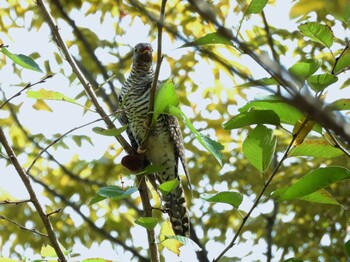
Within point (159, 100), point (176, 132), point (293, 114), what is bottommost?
point (293, 114)

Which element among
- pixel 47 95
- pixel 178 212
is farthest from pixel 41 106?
pixel 47 95

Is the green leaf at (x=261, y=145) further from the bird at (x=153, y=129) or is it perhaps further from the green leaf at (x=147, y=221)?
the bird at (x=153, y=129)

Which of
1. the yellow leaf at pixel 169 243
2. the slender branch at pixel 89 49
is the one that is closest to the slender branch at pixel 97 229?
the slender branch at pixel 89 49

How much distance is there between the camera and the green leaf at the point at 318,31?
4.85 feet

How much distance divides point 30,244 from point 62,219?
290mm

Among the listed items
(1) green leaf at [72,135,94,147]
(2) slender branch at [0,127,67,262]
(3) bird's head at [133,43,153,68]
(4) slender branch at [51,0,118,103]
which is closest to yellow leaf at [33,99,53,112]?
(1) green leaf at [72,135,94,147]

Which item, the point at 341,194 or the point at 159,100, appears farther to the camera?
the point at 341,194

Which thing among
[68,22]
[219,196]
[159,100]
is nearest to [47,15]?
[159,100]

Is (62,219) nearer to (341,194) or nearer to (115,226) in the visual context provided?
(115,226)

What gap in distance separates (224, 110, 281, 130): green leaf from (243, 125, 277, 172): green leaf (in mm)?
46

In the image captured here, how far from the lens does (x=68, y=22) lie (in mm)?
3932

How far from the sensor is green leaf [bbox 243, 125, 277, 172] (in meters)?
1.51

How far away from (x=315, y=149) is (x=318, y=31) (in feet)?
0.95

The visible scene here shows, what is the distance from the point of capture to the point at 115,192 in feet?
5.52
